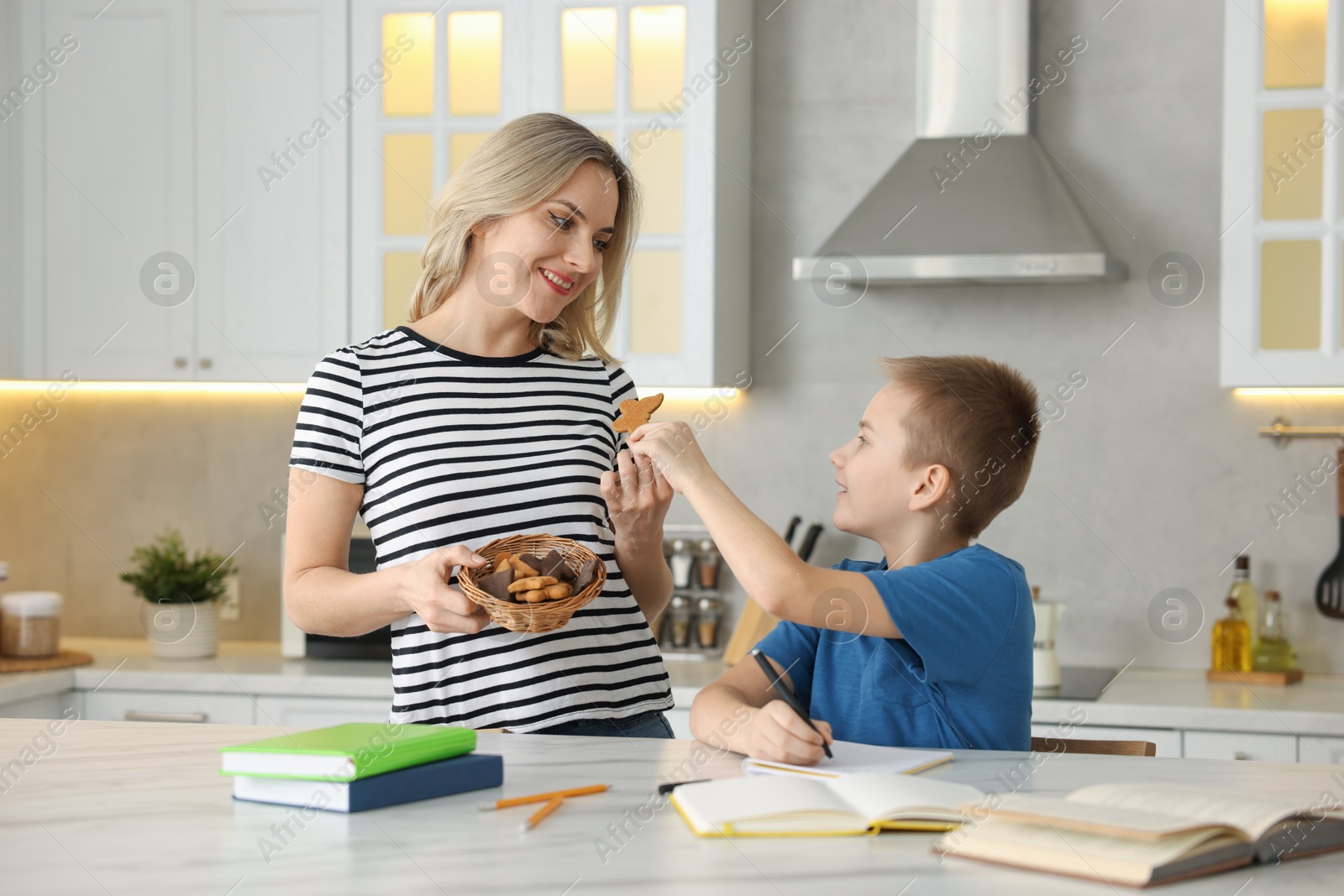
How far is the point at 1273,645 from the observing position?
8.98 ft

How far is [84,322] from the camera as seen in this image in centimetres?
296

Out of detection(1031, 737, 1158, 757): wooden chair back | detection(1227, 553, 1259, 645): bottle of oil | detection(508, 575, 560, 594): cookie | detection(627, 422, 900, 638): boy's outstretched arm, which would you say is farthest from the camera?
detection(1227, 553, 1259, 645): bottle of oil

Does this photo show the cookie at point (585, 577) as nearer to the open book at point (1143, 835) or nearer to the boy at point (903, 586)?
the boy at point (903, 586)

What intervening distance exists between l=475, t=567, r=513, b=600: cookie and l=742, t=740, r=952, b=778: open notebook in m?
0.32

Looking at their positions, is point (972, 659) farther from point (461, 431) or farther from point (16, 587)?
point (16, 587)

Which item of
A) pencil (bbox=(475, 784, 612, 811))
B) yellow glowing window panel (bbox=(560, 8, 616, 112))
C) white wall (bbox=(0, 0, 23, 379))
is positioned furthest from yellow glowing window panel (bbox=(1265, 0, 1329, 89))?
white wall (bbox=(0, 0, 23, 379))

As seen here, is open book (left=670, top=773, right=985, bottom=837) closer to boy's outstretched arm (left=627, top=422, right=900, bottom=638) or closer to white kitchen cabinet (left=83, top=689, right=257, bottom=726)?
boy's outstretched arm (left=627, top=422, right=900, bottom=638)

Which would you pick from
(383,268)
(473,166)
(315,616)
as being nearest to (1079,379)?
(383,268)

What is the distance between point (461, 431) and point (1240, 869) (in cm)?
98

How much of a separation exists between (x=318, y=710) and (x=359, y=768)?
1783mm

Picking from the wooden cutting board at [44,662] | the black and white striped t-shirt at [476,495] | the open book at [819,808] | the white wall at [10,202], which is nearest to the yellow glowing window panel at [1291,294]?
the black and white striped t-shirt at [476,495]

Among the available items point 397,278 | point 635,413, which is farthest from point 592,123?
point 635,413

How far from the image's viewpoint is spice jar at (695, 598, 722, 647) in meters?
3.07

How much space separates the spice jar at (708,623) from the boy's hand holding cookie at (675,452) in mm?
1709
